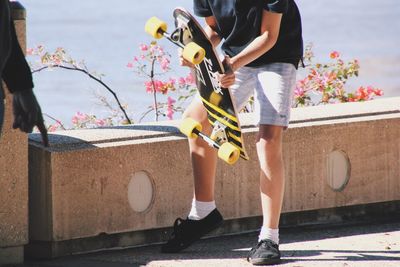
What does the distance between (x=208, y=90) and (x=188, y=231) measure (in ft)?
2.79

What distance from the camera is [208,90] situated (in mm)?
6445

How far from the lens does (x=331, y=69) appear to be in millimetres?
10328

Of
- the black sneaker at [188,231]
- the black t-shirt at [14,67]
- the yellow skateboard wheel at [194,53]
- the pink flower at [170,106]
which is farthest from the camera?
the pink flower at [170,106]

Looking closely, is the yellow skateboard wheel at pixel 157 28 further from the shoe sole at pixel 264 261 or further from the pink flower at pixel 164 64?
the pink flower at pixel 164 64

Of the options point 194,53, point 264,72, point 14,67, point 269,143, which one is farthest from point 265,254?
point 14,67

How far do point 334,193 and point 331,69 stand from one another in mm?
2825

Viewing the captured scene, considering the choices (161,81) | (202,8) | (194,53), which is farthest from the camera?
(161,81)

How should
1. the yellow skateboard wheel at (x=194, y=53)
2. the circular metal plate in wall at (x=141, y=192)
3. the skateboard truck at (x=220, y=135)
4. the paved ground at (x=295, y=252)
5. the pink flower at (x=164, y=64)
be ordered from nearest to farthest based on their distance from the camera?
the yellow skateboard wheel at (x=194, y=53) → the skateboard truck at (x=220, y=135) → the paved ground at (x=295, y=252) → the circular metal plate in wall at (x=141, y=192) → the pink flower at (x=164, y=64)

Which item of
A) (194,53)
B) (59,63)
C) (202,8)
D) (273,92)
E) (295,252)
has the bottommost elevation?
(295,252)

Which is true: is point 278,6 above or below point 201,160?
above

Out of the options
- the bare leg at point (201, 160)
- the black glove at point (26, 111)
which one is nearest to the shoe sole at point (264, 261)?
the bare leg at point (201, 160)

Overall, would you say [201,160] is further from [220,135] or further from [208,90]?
[208,90]

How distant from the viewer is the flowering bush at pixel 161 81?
9758mm

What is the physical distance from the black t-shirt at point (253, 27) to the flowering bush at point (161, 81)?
10.3 feet
